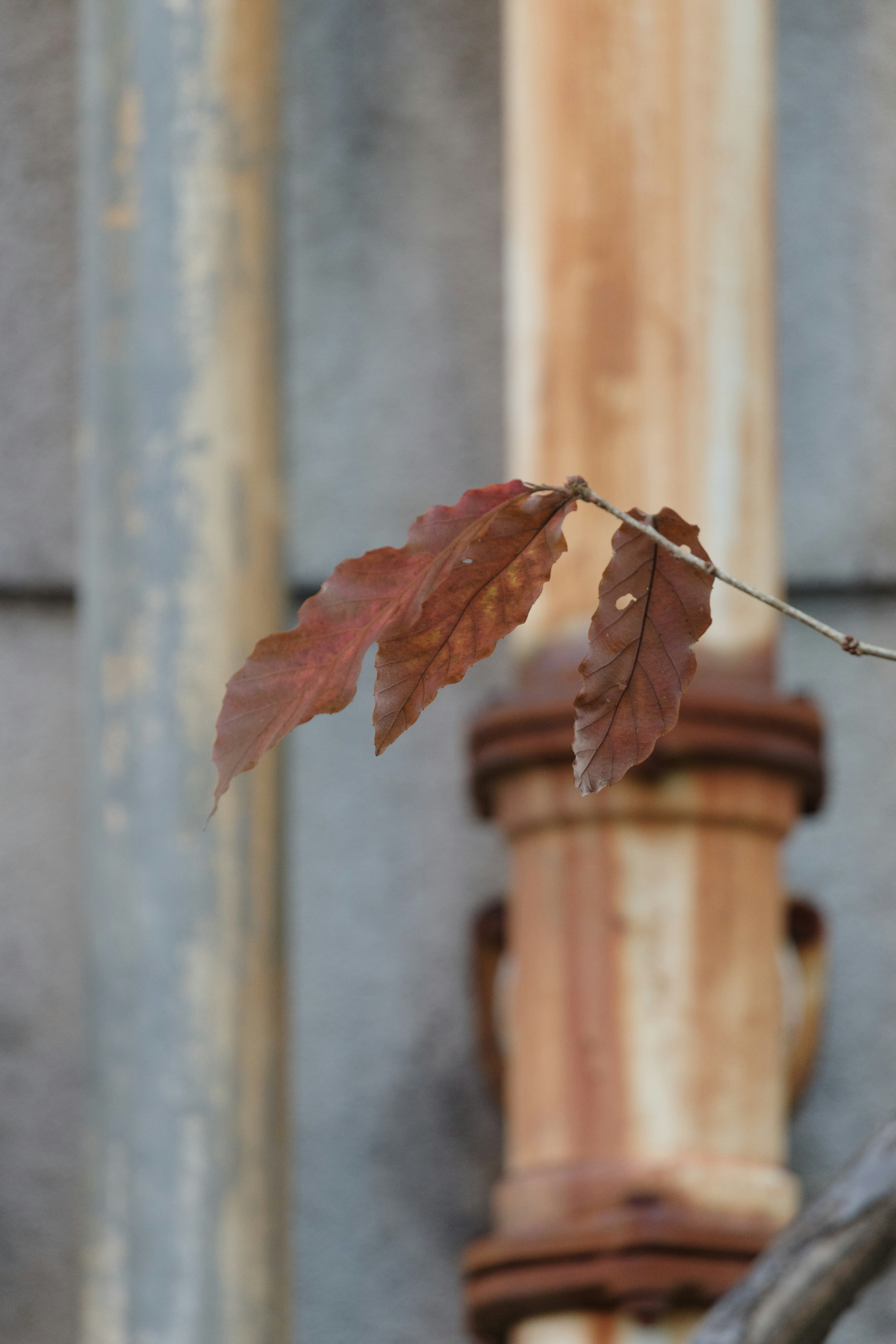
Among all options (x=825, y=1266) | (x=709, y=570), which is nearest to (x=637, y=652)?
(x=709, y=570)

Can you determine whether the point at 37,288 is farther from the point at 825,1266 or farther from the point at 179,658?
the point at 825,1266

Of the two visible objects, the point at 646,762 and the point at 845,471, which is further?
the point at 845,471

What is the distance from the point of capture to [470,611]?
0.60m

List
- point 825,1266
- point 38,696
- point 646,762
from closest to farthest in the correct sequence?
point 825,1266
point 646,762
point 38,696

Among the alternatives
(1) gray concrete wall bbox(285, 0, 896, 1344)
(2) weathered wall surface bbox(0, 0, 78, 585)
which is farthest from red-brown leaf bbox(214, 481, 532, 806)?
(2) weathered wall surface bbox(0, 0, 78, 585)

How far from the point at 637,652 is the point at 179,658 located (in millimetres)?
966

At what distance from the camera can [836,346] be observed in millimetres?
1930

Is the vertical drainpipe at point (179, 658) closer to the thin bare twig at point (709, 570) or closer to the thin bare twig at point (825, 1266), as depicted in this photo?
the thin bare twig at point (825, 1266)

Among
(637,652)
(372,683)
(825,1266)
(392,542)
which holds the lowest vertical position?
(825,1266)

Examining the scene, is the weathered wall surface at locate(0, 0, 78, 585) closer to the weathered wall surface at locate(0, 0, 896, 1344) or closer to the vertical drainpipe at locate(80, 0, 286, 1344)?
the weathered wall surface at locate(0, 0, 896, 1344)

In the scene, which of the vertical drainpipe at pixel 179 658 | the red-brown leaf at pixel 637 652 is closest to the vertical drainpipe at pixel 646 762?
the vertical drainpipe at pixel 179 658

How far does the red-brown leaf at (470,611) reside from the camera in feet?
1.95

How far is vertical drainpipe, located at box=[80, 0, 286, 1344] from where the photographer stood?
150 centimetres

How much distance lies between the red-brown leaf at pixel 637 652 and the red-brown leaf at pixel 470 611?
0.03 metres
